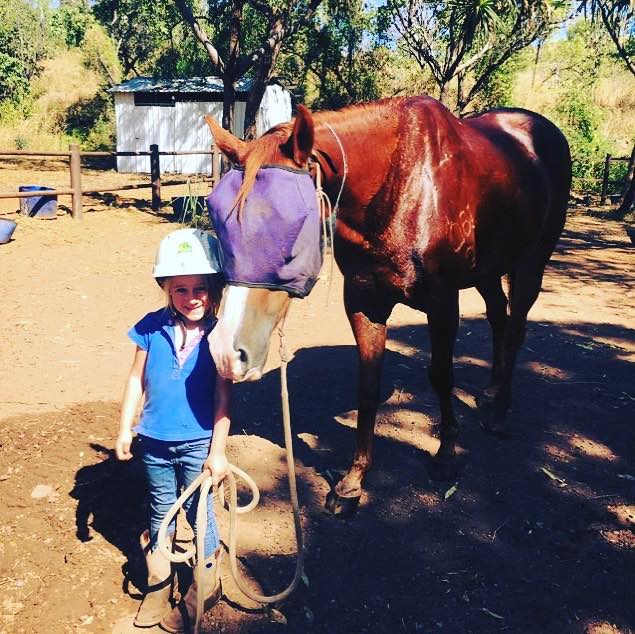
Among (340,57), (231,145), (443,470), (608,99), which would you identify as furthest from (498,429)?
(608,99)

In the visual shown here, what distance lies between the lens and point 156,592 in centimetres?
220

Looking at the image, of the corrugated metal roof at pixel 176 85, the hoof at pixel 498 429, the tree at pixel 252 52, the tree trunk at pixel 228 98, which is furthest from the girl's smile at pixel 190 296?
the corrugated metal roof at pixel 176 85

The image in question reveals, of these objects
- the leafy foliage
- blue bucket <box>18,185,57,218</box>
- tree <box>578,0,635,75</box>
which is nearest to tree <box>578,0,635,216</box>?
tree <box>578,0,635,75</box>

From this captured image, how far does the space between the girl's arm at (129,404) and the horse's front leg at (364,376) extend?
110 cm

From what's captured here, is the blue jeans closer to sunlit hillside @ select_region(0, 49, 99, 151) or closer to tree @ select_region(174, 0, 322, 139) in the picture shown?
tree @ select_region(174, 0, 322, 139)

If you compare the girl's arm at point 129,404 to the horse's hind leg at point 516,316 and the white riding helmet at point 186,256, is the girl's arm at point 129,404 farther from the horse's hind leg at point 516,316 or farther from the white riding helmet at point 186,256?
the horse's hind leg at point 516,316

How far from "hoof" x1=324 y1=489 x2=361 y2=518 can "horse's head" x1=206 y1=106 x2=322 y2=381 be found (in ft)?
3.90

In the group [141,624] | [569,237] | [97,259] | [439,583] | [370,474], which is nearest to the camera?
[141,624]

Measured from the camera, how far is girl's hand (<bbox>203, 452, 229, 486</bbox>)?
203 cm

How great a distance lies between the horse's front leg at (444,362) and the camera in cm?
287

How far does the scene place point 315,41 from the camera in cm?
2108

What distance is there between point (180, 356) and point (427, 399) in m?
2.35

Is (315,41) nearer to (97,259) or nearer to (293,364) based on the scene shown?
(97,259)

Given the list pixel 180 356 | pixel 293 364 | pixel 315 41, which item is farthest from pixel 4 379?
pixel 315 41
